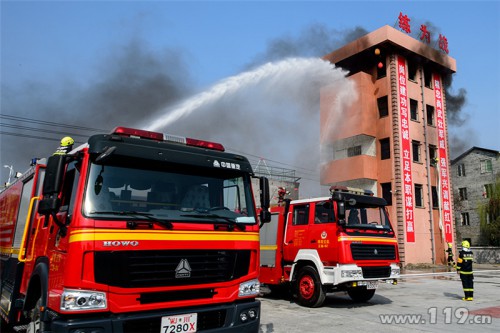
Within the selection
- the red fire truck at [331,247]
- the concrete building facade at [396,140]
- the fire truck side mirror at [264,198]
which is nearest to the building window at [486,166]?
the concrete building facade at [396,140]

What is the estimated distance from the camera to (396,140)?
997 inches

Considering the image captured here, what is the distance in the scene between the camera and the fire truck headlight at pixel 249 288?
4.99 metres

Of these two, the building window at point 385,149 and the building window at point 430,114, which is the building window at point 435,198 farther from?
the building window at point 430,114

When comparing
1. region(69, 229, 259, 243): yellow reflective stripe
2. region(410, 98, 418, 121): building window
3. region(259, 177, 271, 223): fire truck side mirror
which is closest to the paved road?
region(259, 177, 271, 223): fire truck side mirror

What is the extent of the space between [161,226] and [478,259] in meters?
35.4

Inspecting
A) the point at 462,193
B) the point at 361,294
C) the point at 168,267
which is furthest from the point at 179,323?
the point at 462,193

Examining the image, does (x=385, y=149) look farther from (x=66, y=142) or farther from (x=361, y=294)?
(x=66, y=142)

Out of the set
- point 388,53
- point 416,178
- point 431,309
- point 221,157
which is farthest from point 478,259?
point 221,157

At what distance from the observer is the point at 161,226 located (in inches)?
174

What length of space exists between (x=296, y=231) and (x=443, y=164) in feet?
72.1

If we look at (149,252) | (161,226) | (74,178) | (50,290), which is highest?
(74,178)

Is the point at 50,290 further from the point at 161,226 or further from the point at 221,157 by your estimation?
the point at 221,157

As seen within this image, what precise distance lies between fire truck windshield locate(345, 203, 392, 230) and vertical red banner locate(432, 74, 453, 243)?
19382mm

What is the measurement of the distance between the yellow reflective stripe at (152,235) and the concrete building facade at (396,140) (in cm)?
2022
